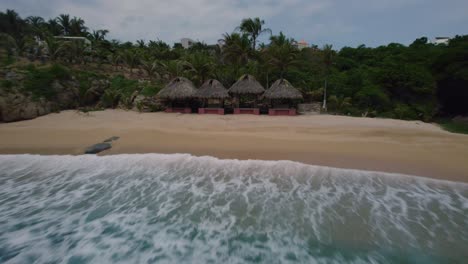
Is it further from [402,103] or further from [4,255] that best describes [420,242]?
[402,103]

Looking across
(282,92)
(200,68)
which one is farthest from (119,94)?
(282,92)

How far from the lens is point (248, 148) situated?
320 inches

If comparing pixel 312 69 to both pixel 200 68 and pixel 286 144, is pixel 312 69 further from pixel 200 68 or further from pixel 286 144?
pixel 286 144

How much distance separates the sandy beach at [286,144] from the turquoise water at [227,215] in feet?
3.02

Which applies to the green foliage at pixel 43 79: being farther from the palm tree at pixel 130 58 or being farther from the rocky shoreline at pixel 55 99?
the palm tree at pixel 130 58

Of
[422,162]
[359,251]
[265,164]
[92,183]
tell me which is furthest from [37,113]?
[422,162]

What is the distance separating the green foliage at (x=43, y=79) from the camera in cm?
1590

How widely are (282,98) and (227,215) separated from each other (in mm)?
15061

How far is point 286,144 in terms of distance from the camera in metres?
8.49

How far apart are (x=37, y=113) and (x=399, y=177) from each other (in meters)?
21.4

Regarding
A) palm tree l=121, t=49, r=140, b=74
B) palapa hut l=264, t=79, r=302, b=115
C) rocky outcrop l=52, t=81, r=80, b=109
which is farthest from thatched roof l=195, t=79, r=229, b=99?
palm tree l=121, t=49, r=140, b=74

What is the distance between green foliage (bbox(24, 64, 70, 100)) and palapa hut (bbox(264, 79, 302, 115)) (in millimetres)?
17815

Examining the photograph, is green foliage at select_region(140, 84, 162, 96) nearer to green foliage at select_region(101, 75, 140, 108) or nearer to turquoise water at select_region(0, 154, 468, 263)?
green foliage at select_region(101, 75, 140, 108)

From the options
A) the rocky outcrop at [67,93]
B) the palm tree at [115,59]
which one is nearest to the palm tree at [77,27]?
the palm tree at [115,59]
